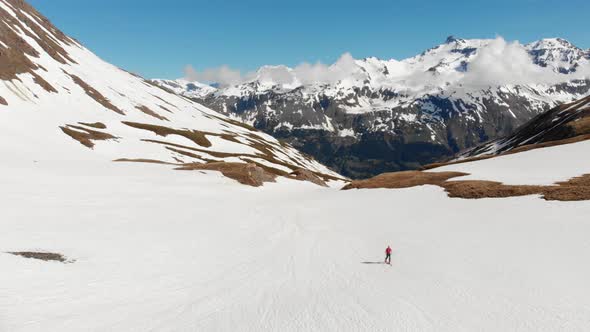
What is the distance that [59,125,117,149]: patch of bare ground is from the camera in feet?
285

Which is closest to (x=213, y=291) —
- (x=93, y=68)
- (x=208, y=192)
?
(x=208, y=192)

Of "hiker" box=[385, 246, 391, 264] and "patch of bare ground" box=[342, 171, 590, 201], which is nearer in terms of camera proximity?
"hiker" box=[385, 246, 391, 264]

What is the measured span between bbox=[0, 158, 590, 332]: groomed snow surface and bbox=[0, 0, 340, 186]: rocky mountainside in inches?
1307

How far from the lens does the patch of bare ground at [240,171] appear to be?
243 feet

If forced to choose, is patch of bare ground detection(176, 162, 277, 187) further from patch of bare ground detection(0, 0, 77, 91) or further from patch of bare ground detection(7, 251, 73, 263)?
patch of bare ground detection(0, 0, 77, 91)

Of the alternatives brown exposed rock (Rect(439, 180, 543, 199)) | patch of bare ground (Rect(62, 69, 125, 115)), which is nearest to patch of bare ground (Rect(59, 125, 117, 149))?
patch of bare ground (Rect(62, 69, 125, 115))

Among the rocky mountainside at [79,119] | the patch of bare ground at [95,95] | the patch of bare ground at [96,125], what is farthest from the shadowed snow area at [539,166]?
the patch of bare ground at [95,95]

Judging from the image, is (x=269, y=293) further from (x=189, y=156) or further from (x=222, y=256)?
(x=189, y=156)

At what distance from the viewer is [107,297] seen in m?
18.1

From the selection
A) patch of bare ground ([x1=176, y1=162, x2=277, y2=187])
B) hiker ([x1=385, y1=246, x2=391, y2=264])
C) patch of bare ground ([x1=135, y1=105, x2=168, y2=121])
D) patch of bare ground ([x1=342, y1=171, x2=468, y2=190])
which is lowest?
hiker ([x1=385, y1=246, x2=391, y2=264])

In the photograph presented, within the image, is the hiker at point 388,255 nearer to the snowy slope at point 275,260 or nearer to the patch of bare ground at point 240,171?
the snowy slope at point 275,260

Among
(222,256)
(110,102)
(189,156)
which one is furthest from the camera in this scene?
(110,102)

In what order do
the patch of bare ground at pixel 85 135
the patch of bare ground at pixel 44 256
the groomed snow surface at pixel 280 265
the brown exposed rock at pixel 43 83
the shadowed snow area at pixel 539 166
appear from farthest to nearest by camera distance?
the brown exposed rock at pixel 43 83, the patch of bare ground at pixel 85 135, the shadowed snow area at pixel 539 166, the patch of bare ground at pixel 44 256, the groomed snow surface at pixel 280 265

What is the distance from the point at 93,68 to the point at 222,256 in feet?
686
